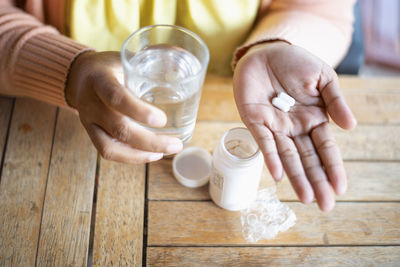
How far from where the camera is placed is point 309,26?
1.10 metres

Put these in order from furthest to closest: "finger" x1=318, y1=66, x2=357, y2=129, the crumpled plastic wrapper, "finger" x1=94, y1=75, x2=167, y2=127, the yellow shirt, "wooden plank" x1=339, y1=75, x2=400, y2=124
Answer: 1. "wooden plank" x1=339, y1=75, x2=400, y2=124
2. the yellow shirt
3. the crumpled plastic wrapper
4. "finger" x1=318, y1=66, x2=357, y2=129
5. "finger" x1=94, y1=75, x2=167, y2=127

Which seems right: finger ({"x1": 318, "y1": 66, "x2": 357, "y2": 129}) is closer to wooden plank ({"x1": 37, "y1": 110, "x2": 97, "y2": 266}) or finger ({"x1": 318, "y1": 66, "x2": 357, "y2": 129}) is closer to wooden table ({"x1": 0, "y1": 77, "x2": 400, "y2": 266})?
wooden table ({"x1": 0, "y1": 77, "x2": 400, "y2": 266})

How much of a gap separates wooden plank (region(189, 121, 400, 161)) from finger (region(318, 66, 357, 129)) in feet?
0.87

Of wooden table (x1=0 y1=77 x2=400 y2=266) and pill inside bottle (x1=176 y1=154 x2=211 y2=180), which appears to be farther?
pill inside bottle (x1=176 y1=154 x2=211 y2=180)

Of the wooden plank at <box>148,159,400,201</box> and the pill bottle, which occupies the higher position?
the pill bottle

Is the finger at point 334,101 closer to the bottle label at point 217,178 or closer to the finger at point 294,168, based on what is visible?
the finger at point 294,168

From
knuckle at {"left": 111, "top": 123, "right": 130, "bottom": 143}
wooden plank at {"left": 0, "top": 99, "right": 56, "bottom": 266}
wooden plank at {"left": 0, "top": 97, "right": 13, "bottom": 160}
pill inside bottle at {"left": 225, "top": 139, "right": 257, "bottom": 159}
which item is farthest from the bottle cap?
wooden plank at {"left": 0, "top": 97, "right": 13, "bottom": 160}

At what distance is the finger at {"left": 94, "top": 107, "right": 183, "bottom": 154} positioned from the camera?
0.77 meters

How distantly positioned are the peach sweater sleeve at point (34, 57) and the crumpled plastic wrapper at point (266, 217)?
54 centimetres

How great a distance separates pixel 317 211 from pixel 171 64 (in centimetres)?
50

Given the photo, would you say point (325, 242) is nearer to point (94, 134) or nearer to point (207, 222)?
point (207, 222)

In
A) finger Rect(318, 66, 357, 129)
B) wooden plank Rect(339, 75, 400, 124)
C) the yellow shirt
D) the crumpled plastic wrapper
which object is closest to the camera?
finger Rect(318, 66, 357, 129)

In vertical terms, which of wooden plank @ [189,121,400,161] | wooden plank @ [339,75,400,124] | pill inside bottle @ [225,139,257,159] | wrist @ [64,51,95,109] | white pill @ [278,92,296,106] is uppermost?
white pill @ [278,92,296,106]

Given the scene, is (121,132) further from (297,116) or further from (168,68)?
(297,116)
